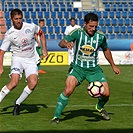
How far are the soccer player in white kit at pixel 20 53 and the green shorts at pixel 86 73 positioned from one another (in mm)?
1043

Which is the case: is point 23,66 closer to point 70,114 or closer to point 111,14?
point 70,114

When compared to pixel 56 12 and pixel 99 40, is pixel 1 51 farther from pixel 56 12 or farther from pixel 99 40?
pixel 56 12

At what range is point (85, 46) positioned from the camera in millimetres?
8461

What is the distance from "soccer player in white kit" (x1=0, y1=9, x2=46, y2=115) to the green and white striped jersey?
1160 millimetres

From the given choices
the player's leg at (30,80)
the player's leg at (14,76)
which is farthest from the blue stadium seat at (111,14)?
the player's leg at (14,76)

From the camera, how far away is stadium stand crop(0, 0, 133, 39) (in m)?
30.5

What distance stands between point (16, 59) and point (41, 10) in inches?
893

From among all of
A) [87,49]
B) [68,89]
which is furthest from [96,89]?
[87,49]

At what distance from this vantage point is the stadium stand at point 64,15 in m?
30.5

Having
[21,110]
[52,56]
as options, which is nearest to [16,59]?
[21,110]

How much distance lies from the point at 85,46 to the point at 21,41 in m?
1.44

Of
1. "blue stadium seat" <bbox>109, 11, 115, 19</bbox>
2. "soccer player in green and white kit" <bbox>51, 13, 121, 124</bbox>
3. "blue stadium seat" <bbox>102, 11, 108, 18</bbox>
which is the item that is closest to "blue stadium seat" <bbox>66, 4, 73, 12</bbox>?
"blue stadium seat" <bbox>102, 11, 108, 18</bbox>

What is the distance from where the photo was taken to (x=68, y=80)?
843 cm

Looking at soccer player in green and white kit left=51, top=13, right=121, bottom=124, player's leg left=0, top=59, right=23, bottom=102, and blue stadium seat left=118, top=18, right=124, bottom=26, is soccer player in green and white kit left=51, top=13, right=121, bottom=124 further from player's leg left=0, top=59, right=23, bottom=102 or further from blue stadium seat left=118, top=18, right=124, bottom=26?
blue stadium seat left=118, top=18, right=124, bottom=26
